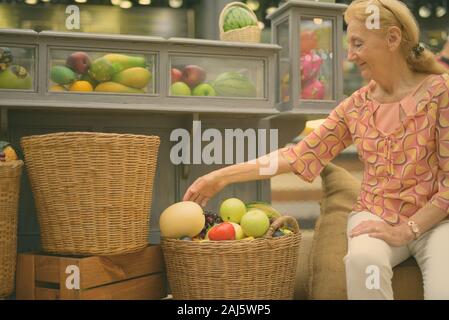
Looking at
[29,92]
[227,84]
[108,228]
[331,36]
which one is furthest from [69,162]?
[331,36]

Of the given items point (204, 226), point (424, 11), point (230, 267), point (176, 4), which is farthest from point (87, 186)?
point (424, 11)

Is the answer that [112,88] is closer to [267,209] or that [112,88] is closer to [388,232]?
[267,209]

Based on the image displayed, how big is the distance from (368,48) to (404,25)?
0.12 meters

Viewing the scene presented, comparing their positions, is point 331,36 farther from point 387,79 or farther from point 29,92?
point 29,92

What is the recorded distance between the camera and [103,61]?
2.33 m

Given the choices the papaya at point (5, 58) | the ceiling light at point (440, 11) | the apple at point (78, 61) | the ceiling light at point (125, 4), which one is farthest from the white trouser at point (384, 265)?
the ceiling light at point (125, 4)

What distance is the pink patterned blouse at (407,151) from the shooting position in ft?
5.54

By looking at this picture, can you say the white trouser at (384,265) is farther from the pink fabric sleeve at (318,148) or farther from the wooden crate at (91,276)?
the wooden crate at (91,276)

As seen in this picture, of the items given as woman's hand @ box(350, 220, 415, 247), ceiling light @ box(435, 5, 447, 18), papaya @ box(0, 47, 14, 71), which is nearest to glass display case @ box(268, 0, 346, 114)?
woman's hand @ box(350, 220, 415, 247)

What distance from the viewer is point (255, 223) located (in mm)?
1874

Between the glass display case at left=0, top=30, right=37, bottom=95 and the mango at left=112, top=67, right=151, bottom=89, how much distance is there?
0.31 metres

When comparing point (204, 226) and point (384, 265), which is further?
point (204, 226)

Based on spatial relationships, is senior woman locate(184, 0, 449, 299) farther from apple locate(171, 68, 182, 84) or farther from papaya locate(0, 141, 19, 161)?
papaya locate(0, 141, 19, 161)

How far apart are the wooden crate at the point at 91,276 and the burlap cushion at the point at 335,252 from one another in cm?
55
